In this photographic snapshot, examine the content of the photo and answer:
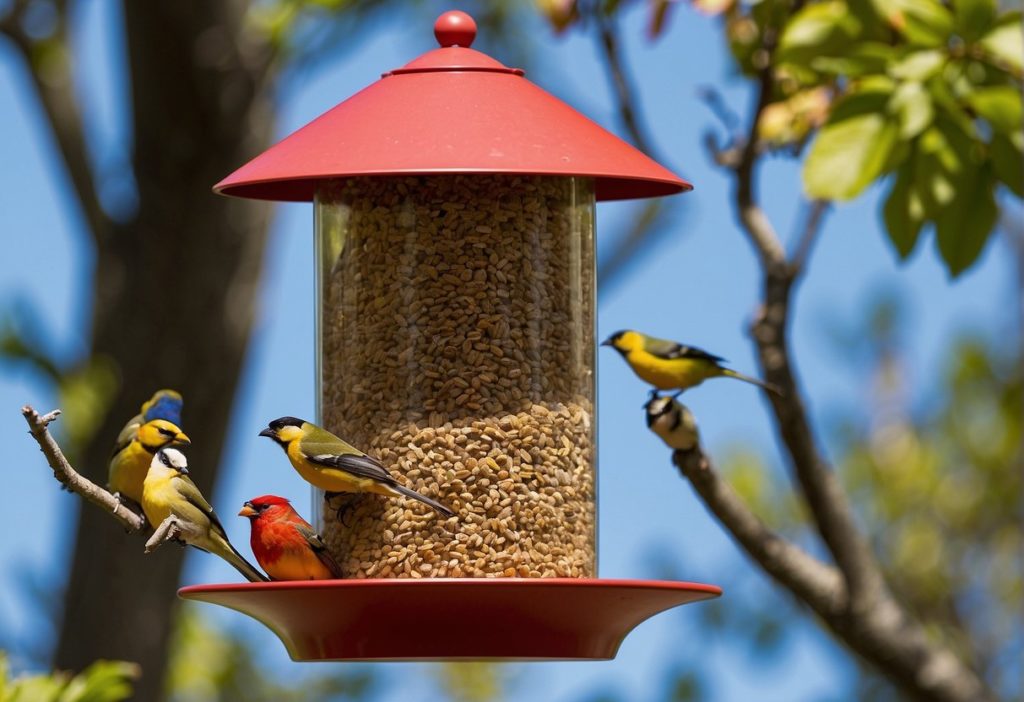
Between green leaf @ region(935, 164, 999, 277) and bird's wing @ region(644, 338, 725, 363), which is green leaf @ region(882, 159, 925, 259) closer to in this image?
green leaf @ region(935, 164, 999, 277)

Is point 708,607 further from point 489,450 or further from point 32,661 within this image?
point 489,450

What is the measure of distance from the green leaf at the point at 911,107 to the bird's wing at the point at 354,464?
5.96ft

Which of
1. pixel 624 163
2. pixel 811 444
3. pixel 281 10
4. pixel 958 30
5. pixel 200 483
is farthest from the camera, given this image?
pixel 200 483

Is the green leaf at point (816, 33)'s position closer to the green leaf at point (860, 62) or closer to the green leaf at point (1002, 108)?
the green leaf at point (860, 62)

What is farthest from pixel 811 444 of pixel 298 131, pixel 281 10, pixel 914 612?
pixel 914 612

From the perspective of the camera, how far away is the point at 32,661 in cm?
1158

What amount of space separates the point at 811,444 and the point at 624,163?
6.40 ft

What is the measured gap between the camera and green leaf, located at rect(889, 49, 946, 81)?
15.7 ft

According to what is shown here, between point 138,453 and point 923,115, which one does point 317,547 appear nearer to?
point 138,453

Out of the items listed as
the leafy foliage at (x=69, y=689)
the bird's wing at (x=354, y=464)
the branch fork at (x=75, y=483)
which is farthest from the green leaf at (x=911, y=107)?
the leafy foliage at (x=69, y=689)

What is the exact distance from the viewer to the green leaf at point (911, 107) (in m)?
4.70

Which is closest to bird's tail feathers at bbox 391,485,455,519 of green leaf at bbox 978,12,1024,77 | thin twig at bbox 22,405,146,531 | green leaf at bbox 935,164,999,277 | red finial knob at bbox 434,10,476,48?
thin twig at bbox 22,405,146,531

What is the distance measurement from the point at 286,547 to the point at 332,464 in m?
0.28

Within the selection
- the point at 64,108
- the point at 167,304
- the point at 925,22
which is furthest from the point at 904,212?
the point at 64,108
